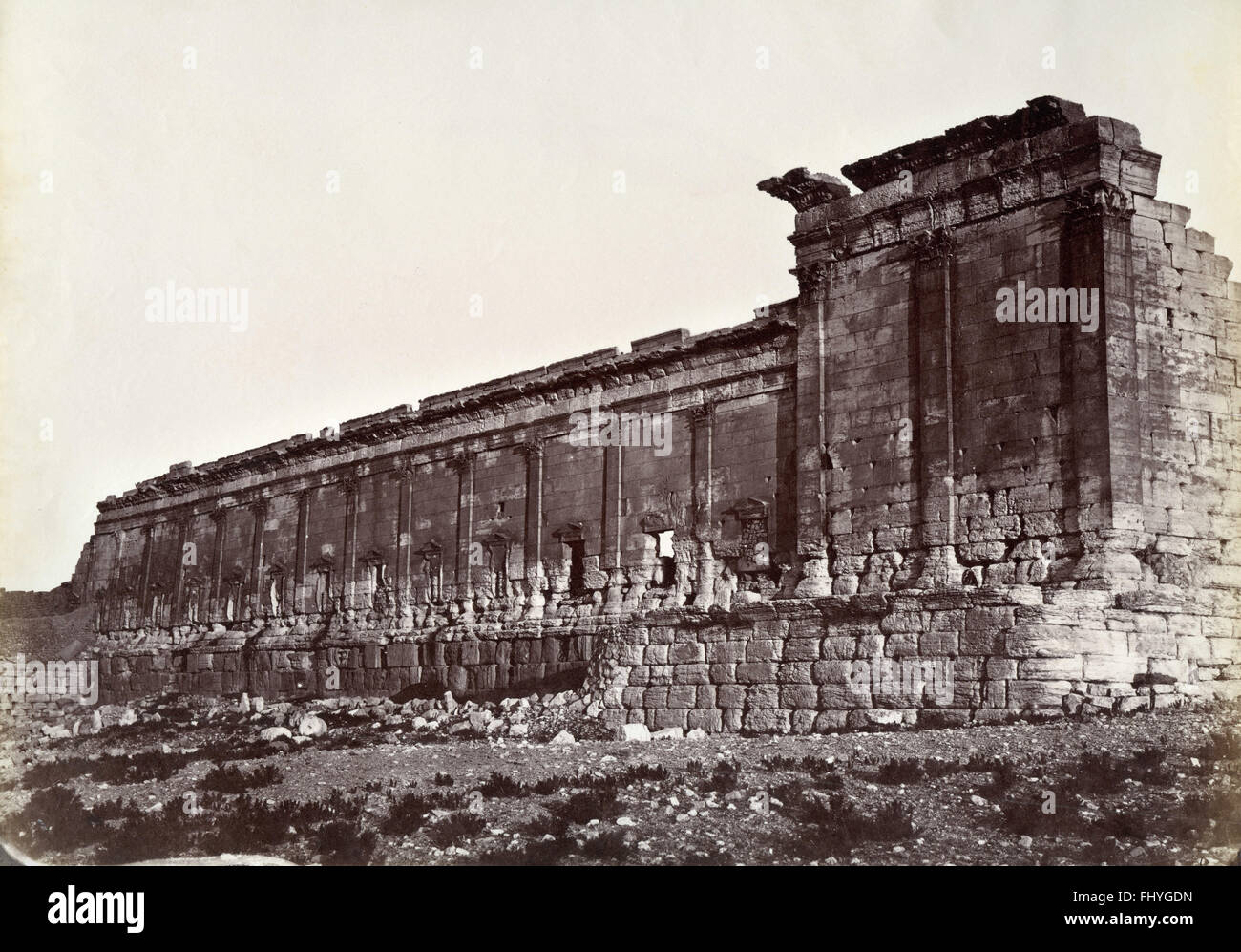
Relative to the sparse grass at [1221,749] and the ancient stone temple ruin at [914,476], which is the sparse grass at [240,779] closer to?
the ancient stone temple ruin at [914,476]

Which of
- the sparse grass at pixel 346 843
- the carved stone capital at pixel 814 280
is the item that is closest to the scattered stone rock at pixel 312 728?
the sparse grass at pixel 346 843

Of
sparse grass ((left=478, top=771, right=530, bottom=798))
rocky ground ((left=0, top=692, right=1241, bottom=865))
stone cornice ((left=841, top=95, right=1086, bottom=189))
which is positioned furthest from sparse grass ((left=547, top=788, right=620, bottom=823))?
stone cornice ((left=841, top=95, right=1086, bottom=189))

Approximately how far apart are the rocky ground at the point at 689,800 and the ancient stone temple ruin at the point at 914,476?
122cm

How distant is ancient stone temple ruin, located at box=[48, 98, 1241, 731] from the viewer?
18000mm

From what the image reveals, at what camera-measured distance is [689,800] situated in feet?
48.5

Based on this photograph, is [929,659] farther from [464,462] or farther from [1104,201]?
[464,462]

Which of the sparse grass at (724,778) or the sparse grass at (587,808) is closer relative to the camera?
the sparse grass at (587,808)

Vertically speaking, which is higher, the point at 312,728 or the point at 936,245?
the point at 936,245

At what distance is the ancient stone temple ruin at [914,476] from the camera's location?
18000mm

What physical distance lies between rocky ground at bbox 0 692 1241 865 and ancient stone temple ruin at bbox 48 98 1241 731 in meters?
1.22

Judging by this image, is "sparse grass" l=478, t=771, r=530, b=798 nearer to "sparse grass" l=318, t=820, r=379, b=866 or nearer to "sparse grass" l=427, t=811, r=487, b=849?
"sparse grass" l=427, t=811, r=487, b=849

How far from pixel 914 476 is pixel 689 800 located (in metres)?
7.82

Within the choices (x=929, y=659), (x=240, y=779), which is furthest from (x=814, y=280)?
(x=240, y=779)
